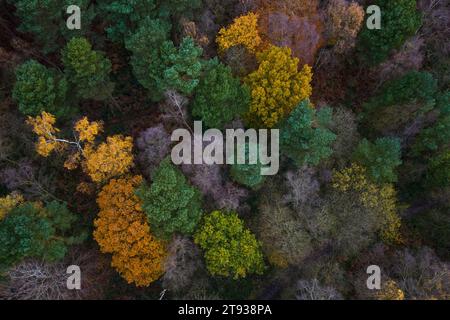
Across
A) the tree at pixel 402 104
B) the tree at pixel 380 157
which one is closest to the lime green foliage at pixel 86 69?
the tree at pixel 380 157

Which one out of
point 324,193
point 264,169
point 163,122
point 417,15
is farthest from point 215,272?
point 417,15

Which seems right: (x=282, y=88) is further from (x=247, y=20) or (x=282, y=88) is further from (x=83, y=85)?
(x=83, y=85)

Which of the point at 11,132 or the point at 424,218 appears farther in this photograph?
the point at 424,218

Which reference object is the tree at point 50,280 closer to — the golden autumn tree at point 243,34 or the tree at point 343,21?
the golden autumn tree at point 243,34

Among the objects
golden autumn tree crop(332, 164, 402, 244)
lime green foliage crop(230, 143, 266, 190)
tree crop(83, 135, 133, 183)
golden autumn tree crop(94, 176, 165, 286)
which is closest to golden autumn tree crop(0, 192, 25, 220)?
tree crop(83, 135, 133, 183)

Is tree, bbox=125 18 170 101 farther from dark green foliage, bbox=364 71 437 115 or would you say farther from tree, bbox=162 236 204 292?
dark green foliage, bbox=364 71 437 115

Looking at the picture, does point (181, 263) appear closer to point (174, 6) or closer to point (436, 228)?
point (174, 6)

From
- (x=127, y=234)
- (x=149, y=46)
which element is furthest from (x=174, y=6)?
(x=127, y=234)
